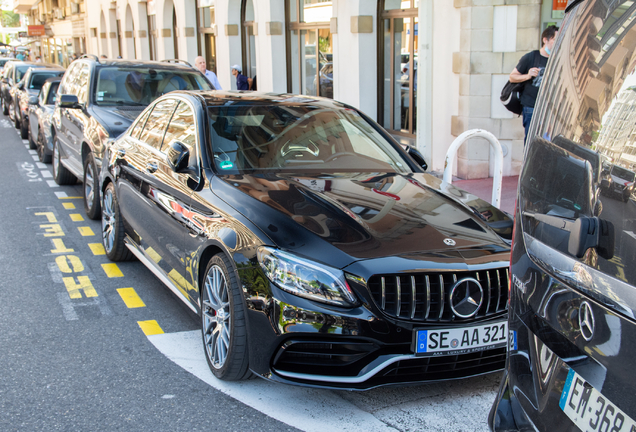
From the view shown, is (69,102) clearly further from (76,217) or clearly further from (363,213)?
(363,213)

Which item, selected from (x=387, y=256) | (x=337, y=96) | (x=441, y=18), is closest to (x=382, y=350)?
(x=387, y=256)

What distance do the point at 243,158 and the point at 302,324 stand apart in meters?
1.65

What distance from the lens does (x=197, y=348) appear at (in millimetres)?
4402

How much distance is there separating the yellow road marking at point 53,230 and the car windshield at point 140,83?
1943 millimetres

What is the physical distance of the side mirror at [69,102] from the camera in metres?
8.31

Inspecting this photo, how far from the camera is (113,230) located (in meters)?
6.21

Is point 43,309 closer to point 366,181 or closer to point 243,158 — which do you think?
point 243,158

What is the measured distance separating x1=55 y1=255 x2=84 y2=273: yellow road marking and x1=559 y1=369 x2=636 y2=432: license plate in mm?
5144

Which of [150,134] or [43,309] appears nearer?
[43,309]

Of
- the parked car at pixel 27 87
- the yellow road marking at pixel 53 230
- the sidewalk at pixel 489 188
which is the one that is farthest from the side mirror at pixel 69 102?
the parked car at pixel 27 87

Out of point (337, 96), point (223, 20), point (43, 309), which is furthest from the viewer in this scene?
point (223, 20)

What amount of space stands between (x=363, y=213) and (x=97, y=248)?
394 centimetres

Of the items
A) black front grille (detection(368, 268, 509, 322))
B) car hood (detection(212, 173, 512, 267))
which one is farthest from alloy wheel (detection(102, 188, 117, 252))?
black front grille (detection(368, 268, 509, 322))

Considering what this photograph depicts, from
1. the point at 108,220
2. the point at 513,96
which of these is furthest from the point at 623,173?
the point at 513,96
